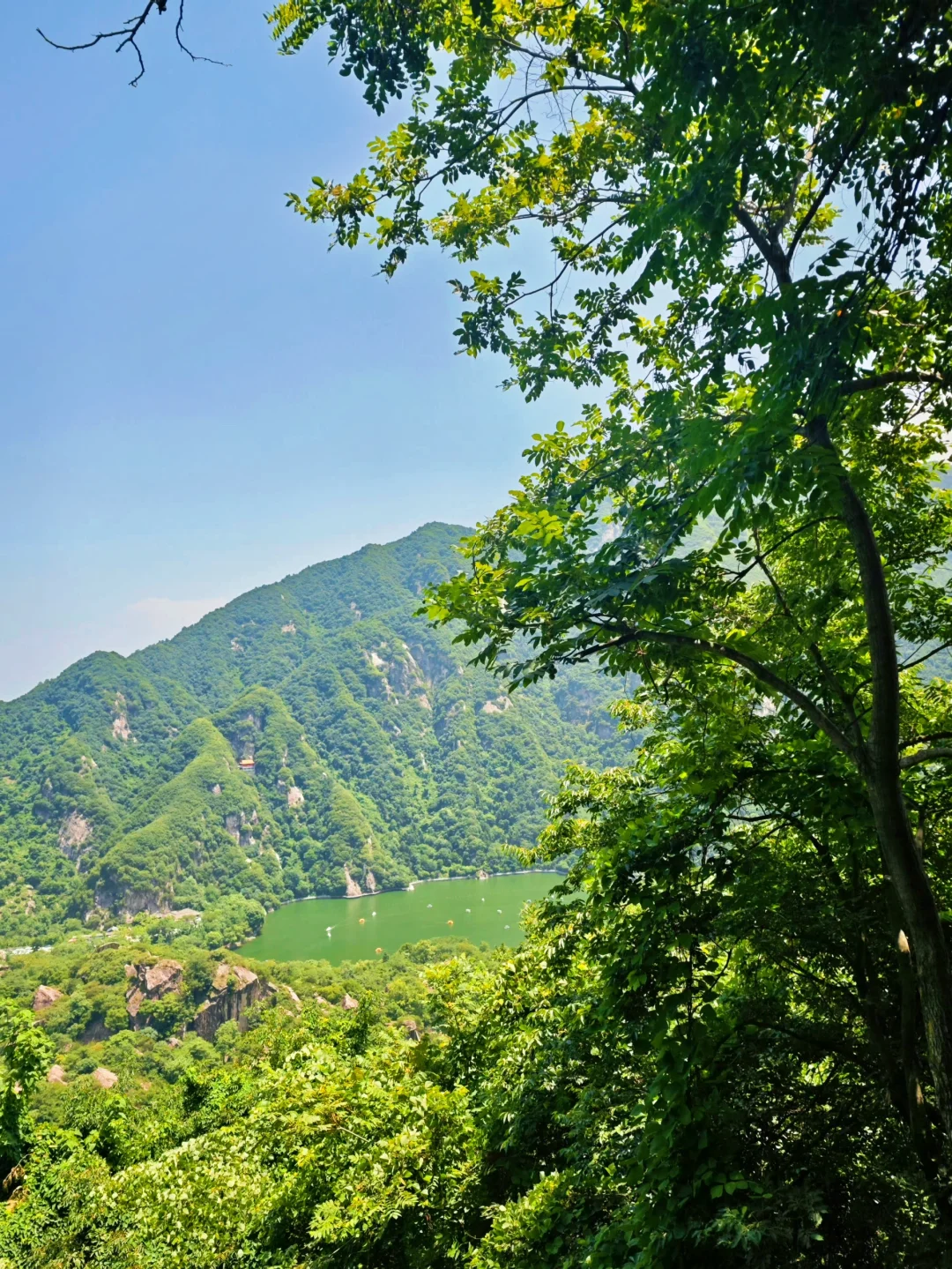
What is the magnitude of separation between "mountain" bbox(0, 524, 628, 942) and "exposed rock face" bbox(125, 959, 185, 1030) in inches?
1671

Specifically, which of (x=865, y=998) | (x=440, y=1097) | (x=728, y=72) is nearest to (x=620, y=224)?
(x=728, y=72)

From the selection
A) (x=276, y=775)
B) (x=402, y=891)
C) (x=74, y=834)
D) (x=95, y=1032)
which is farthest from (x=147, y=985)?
(x=276, y=775)

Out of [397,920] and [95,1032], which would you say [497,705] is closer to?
[397,920]

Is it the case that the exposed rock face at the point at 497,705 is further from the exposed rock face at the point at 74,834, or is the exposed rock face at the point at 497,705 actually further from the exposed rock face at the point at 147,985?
the exposed rock face at the point at 147,985

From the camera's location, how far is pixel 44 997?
58094 millimetres

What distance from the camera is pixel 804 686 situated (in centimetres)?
359

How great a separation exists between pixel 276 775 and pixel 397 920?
205ft

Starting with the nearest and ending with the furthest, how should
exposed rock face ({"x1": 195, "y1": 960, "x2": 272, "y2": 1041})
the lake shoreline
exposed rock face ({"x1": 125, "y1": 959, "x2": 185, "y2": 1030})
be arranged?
exposed rock face ({"x1": 195, "y1": 960, "x2": 272, "y2": 1041})
exposed rock face ({"x1": 125, "y1": 959, "x2": 185, "y2": 1030})
the lake shoreline

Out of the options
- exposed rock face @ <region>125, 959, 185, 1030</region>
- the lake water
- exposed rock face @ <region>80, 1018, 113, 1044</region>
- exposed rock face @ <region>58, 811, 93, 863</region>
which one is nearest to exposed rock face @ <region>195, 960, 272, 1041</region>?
exposed rock face @ <region>125, 959, 185, 1030</region>

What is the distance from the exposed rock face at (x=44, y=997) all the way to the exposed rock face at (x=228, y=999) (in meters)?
12.6

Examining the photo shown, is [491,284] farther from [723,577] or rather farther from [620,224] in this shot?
[723,577]

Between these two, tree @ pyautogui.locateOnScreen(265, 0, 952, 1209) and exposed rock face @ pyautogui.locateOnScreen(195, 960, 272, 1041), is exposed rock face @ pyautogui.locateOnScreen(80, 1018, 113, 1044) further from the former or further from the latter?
tree @ pyautogui.locateOnScreen(265, 0, 952, 1209)

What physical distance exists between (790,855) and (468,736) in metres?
155

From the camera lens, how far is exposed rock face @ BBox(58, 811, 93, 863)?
117 meters
